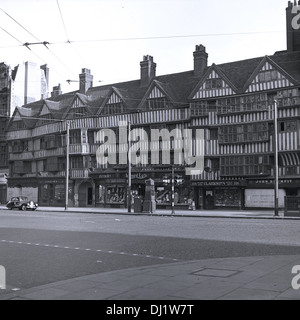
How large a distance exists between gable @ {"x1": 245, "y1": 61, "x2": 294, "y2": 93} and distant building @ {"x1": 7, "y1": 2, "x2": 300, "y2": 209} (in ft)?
0.26

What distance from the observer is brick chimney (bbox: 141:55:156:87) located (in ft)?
147

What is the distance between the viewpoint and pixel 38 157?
163 feet

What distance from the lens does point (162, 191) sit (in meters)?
40.4

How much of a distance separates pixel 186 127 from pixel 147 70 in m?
9.42

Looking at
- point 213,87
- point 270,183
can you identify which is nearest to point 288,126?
point 270,183

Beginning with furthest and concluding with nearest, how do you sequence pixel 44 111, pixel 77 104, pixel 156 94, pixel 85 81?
1. pixel 44 111
2. pixel 85 81
3. pixel 77 104
4. pixel 156 94

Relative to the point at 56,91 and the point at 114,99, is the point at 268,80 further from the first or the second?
the point at 56,91

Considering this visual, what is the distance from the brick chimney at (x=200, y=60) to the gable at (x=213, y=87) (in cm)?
410

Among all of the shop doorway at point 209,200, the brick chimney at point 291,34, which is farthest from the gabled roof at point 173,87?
the shop doorway at point 209,200

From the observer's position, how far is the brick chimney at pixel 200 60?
135 ft

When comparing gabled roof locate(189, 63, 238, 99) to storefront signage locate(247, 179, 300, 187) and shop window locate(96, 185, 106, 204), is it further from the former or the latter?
shop window locate(96, 185, 106, 204)

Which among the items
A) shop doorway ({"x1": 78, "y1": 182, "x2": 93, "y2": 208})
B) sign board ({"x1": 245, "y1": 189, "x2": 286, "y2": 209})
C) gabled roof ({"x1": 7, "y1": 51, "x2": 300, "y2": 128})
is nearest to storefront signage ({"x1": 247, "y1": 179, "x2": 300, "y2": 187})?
sign board ({"x1": 245, "y1": 189, "x2": 286, "y2": 209})
